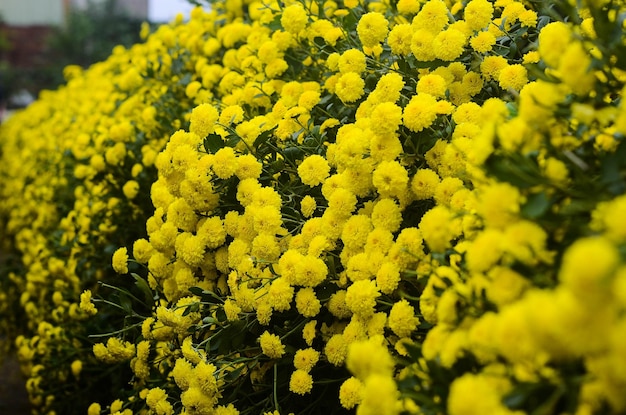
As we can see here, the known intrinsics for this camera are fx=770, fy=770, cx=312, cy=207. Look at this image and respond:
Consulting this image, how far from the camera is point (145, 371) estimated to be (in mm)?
2055

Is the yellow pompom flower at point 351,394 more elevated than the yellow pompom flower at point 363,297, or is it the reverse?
the yellow pompom flower at point 363,297

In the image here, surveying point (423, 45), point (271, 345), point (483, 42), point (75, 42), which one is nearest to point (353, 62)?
point (423, 45)

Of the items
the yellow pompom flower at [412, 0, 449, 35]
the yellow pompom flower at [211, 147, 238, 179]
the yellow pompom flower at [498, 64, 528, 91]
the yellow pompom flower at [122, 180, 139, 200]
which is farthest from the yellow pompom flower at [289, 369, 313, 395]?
the yellow pompom flower at [122, 180, 139, 200]

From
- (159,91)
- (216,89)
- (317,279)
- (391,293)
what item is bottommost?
(391,293)

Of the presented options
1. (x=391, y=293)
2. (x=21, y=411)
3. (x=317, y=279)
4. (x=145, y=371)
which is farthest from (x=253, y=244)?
(x=21, y=411)

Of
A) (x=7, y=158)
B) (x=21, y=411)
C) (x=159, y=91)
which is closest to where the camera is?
(x=159, y=91)

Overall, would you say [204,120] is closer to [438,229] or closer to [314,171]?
[314,171]

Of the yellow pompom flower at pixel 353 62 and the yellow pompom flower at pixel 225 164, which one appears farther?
the yellow pompom flower at pixel 353 62

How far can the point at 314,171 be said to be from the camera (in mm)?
1831

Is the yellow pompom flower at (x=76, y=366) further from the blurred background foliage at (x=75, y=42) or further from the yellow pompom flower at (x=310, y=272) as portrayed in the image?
the blurred background foliage at (x=75, y=42)

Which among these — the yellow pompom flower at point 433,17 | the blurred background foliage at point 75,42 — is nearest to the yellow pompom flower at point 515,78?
the yellow pompom flower at point 433,17

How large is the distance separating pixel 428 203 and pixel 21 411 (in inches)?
118

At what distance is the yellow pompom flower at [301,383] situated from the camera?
62.9 inches

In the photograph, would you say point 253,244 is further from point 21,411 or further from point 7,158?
point 7,158
